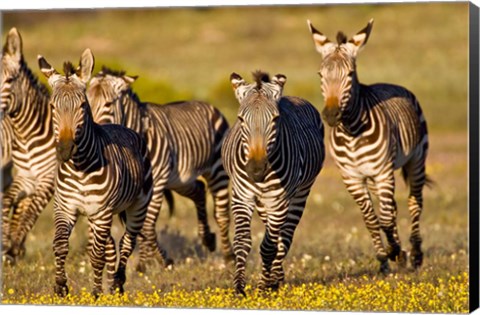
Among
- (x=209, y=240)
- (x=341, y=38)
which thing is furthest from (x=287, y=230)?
(x=209, y=240)

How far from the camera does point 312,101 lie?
117 feet

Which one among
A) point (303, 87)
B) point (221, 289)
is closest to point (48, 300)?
point (221, 289)

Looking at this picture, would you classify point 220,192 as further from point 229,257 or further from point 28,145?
point 28,145

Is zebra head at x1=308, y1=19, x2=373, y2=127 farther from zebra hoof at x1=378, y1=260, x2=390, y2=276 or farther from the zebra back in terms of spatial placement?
the zebra back

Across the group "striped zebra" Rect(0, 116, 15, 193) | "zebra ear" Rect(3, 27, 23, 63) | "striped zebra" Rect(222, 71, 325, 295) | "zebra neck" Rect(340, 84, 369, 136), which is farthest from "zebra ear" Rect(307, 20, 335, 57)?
"striped zebra" Rect(0, 116, 15, 193)

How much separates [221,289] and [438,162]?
1549cm

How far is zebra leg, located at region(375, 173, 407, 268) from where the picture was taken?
48.0ft

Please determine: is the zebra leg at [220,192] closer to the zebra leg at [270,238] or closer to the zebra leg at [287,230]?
the zebra leg at [287,230]

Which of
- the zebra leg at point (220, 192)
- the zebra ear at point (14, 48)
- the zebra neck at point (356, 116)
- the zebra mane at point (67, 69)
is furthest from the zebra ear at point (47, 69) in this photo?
the zebra leg at point (220, 192)

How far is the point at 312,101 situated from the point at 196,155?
19766 mm

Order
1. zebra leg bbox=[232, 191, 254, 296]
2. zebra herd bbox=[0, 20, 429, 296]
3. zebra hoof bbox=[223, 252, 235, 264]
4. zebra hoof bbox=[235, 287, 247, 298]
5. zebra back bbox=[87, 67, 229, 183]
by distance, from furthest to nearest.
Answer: zebra hoof bbox=[223, 252, 235, 264], zebra back bbox=[87, 67, 229, 183], zebra hoof bbox=[235, 287, 247, 298], zebra leg bbox=[232, 191, 254, 296], zebra herd bbox=[0, 20, 429, 296]

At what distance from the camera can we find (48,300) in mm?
12523

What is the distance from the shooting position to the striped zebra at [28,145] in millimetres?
15398

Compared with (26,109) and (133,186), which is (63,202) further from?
(26,109)
